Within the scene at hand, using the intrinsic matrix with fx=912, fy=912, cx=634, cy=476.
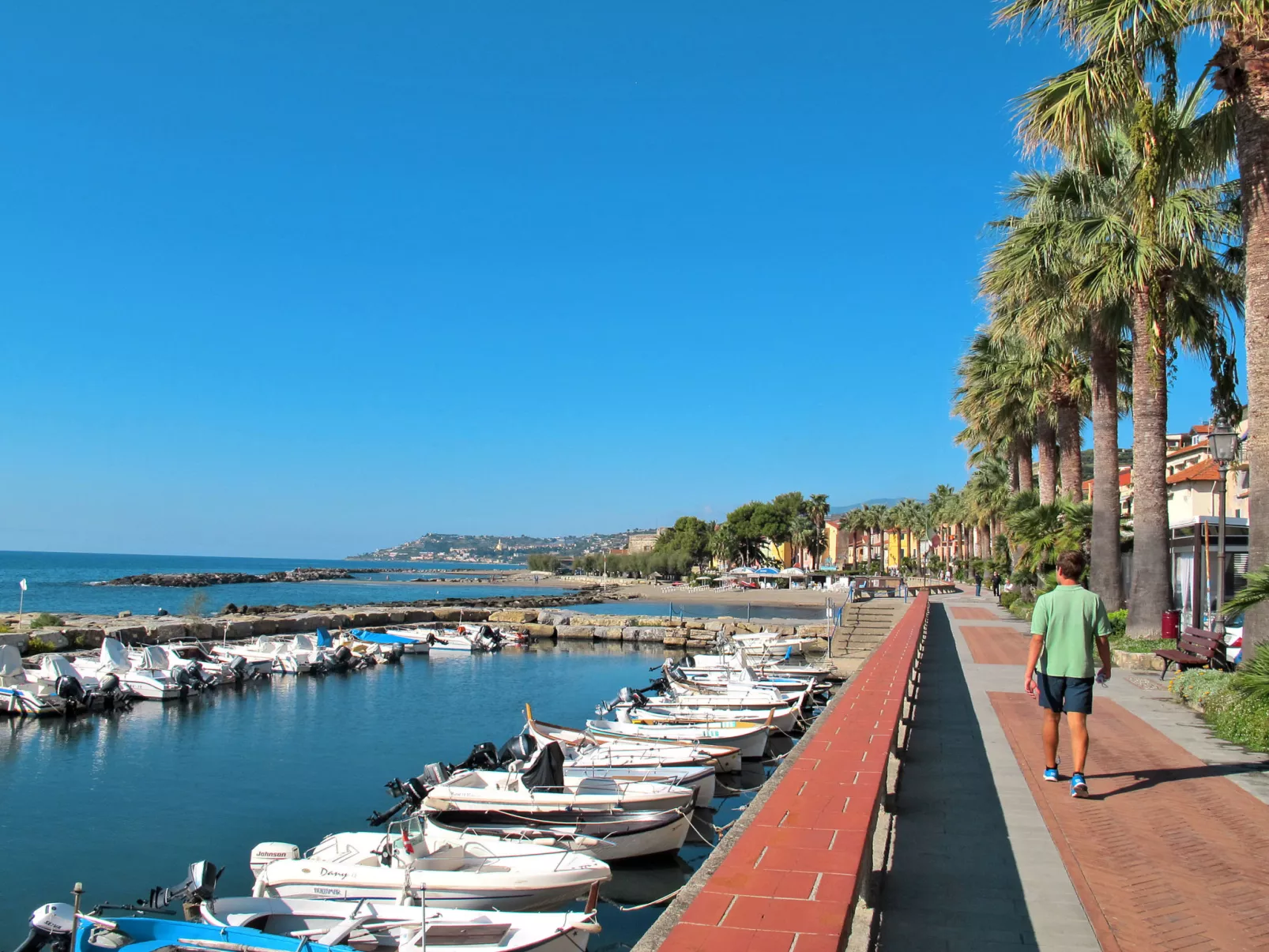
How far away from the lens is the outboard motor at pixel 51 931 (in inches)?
369

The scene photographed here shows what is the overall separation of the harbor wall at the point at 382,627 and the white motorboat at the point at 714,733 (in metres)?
27.7

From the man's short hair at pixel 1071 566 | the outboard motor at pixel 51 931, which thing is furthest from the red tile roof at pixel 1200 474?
the outboard motor at pixel 51 931

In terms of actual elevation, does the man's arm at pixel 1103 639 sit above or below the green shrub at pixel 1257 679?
above

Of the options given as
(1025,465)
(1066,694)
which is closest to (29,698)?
(1066,694)

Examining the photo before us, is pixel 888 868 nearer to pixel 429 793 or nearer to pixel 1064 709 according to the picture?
pixel 1064 709

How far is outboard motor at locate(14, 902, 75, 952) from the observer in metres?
9.37

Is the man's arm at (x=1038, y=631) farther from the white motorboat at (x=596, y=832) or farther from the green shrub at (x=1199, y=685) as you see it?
the white motorboat at (x=596, y=832)

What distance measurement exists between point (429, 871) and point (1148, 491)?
16480 millimetres

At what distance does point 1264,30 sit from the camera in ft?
41.6

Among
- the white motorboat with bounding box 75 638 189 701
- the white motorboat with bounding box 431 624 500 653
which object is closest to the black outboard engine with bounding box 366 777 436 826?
the white motorboat with bounding box 75 638 189 701

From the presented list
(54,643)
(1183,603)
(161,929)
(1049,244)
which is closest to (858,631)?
(1183,603)

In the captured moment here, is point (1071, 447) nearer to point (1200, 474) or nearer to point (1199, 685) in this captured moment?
point (1200, 474)

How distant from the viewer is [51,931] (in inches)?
370

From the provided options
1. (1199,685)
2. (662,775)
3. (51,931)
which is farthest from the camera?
(662,775)
